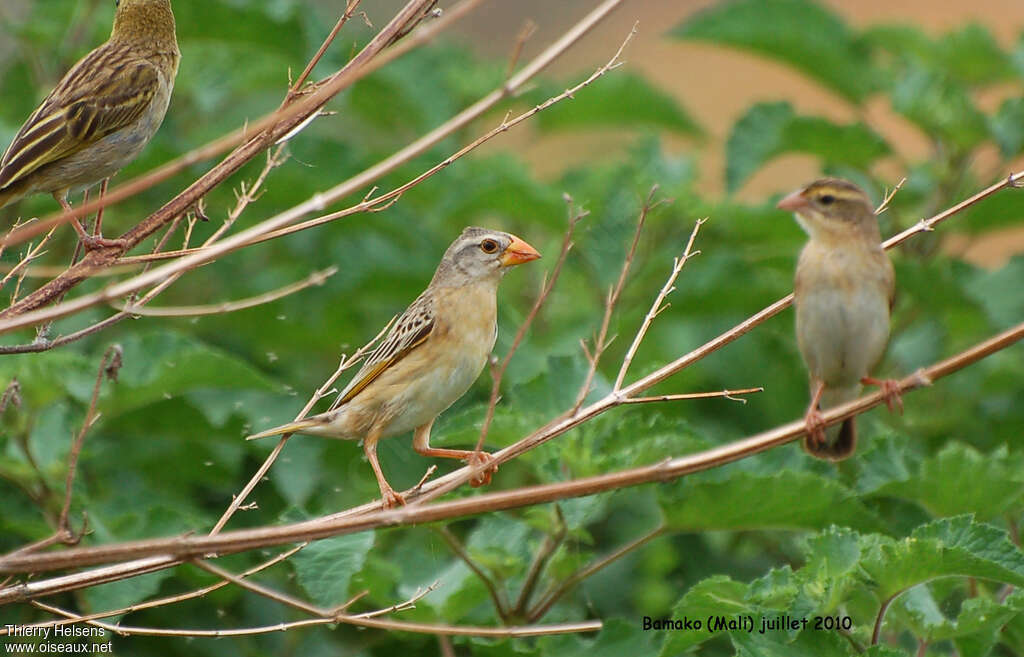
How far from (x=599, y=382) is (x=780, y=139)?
219 centimetres

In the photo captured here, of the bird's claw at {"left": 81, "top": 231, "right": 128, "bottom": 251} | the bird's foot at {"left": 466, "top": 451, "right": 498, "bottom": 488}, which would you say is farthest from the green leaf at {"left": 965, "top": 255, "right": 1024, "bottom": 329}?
the bird's claw at {"left": 81, "top": 231, "right": 128, "bottom": 251}

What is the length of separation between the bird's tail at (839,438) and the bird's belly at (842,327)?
220mm

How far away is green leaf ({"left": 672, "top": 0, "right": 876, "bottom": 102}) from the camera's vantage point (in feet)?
21.9

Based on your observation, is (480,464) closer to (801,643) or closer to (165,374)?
(801,643)

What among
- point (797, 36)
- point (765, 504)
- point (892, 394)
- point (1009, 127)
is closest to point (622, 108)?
point (797, 36)

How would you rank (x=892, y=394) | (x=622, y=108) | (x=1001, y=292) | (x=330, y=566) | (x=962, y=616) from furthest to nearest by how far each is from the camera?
(x=622, y=108) < (x=1001, y=292) < (x=330, y=566) < (x=962, y=616) < (x=892, y=394)

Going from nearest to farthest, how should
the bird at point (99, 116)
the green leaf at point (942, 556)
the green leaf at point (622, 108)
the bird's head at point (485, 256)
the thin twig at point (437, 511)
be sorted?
the thin twig at point (437, 511)
the green leaf at point (942, 556)
the bird at point (99, 116)
the bird's head at point (485, 256)
the green leaf at point (622, 108)

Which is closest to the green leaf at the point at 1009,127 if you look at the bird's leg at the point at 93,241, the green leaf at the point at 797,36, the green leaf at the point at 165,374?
the green leaf at the point at 797,36

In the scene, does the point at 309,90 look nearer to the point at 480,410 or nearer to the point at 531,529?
the point at 480,410

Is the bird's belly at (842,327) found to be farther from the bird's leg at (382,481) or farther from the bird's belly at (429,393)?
the bird's leg at (382,481)

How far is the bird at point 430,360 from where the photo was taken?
4367 millimetres

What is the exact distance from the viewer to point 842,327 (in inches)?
161

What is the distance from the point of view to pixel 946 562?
12.2 feet

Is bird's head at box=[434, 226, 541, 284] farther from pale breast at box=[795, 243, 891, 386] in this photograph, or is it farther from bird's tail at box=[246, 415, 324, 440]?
pale breast at box=[795, 243, 891, 386]
